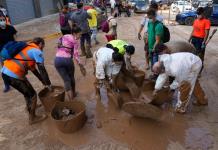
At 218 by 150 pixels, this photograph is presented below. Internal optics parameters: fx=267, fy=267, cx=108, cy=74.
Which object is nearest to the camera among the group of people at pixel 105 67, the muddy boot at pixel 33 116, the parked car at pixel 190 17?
the group of people at pixel 105 67

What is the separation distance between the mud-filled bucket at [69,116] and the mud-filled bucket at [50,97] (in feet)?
0.82

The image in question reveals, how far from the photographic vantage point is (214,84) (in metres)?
6.20

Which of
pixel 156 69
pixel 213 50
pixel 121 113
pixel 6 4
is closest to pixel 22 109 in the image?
pixel 121 113

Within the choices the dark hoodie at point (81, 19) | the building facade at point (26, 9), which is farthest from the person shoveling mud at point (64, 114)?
the building facade at point (26, 9)

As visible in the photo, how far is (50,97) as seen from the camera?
4.96m

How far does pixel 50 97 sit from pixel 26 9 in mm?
16233

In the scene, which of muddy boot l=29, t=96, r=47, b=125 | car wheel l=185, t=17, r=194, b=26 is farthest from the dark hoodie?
car wheel l=185, t=17, r=194, b=26

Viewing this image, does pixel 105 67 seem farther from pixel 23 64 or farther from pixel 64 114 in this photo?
pixel 23 64

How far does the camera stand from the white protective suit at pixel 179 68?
419 centimetres

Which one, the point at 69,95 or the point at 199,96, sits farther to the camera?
the point at 69,95

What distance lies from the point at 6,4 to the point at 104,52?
1438 centimetres

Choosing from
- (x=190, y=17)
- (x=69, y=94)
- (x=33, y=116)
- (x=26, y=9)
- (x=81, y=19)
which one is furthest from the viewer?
(x=26, y=9)

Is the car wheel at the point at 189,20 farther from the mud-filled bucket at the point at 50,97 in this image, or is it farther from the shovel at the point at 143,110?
the shovel at the point at 143,110

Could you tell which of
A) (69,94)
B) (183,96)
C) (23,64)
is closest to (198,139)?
(183,96)
